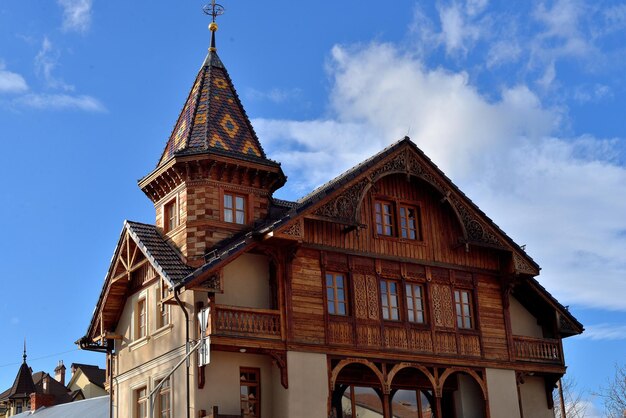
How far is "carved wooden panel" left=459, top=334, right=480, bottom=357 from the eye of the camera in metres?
31.1

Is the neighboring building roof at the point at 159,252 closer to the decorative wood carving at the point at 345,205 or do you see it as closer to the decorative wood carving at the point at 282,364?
the decorative wood carving at the point at 282,364

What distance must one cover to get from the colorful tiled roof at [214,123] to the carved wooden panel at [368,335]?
242 inches

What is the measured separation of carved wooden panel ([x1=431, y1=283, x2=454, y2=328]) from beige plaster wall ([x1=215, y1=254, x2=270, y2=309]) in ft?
19.8

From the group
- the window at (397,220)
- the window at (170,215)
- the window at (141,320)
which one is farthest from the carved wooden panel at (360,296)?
the window at (141,320)

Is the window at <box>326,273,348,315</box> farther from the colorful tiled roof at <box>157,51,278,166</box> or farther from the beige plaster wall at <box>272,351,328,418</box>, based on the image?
the colorful tiled roof at <box>157,51,278,166</box>

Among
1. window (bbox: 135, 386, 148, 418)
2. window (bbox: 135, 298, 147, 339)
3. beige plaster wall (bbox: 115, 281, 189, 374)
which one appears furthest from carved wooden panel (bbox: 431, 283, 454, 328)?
window (bbox: 135, 386, 148, 418)

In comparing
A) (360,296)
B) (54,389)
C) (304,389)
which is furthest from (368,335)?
(54,389)

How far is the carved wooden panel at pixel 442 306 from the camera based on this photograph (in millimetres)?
31016

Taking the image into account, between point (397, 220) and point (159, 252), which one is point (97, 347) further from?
point (397, 220)

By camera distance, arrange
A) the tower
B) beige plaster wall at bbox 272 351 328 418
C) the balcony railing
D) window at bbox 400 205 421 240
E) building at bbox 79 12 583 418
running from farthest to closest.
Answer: window at bbox 400 205 421 240
the tower
building at bbox 79 12 583 418
beige plaster wall at bbox 272 351 328 418
the balcony railing

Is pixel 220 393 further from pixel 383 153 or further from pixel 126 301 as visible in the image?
pixel 383 153

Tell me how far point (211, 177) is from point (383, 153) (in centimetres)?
565

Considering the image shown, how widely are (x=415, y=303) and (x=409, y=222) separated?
2850 millimetres

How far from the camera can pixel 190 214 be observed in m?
29.4
